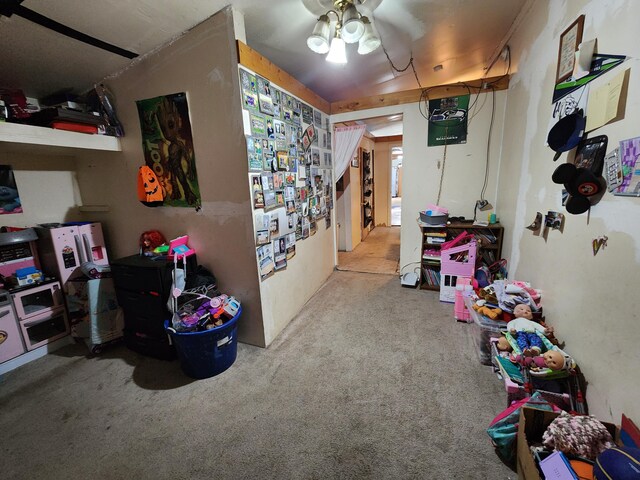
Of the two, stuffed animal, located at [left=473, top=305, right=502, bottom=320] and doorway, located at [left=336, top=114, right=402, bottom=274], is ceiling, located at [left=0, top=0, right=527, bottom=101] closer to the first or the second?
doorway, located at [left=336, top=114, right=402, bottom=274]

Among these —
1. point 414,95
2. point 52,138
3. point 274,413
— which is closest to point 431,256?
point 414,95

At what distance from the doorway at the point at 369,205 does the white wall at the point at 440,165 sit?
1.28 feet

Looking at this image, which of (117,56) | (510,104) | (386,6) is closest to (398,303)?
(510,104)

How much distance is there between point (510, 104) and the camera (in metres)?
2.57

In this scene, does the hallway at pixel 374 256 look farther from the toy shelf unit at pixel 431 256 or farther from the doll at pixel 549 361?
the doll at pixel 549 361

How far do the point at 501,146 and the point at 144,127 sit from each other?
3.52 meters

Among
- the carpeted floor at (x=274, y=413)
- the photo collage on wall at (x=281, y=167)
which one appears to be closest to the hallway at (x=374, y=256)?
the photo collage on wall at (x=281, y=167)

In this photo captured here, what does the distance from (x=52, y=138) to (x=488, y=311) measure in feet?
11.4

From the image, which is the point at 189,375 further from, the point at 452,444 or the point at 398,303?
the point at 398,303

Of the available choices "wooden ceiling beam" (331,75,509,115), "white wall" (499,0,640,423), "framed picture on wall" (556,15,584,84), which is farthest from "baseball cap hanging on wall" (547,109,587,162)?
"wooden ceiling beam" (331,75,509,115)

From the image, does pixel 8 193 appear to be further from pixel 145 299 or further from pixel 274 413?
pixel 274 413

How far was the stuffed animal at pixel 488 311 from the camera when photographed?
1.88 m

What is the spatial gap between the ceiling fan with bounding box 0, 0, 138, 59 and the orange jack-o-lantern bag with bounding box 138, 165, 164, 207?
83cm

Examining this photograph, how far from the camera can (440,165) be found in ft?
10.3
